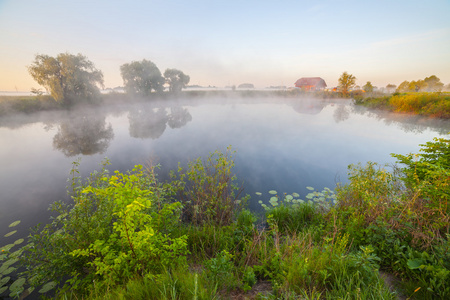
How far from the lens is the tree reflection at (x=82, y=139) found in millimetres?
14655

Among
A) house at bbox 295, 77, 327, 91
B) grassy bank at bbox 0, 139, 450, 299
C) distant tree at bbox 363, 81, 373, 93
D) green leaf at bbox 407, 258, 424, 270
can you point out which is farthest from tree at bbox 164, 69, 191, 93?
distant tree at bbox 363, 81, 373, 93

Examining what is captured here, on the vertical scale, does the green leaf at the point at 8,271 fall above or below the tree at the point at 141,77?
below

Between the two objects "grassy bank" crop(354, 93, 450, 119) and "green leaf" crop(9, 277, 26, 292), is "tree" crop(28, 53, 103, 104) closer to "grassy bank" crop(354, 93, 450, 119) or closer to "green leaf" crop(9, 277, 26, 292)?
"green leaf" crop(9, 277, 26, 292)

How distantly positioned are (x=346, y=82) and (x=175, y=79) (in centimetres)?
5829

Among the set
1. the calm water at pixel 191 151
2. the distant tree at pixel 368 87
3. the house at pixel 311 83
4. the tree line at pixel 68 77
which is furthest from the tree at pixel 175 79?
the distant tree at pixel 368 87

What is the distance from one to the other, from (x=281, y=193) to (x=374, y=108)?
40.5 m

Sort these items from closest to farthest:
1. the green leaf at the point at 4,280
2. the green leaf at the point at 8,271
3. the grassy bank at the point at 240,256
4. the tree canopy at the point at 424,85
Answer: the grassy bank at the point at 240,256
the green leaf at the point at 4,280
the green leaf at the point at 8,271
the tree canopy at the point at 424,85

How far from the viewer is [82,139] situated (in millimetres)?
17562

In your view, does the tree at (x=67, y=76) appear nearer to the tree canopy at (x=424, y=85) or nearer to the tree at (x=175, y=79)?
the tree at (x=175, y=79)

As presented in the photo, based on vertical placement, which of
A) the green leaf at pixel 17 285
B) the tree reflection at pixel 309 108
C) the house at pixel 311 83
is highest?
the house at pixel 311 83

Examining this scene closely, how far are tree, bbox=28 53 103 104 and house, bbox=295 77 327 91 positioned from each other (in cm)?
8098

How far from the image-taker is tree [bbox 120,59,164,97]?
1871 inches

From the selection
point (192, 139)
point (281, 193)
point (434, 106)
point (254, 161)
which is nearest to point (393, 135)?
point (434, 106)

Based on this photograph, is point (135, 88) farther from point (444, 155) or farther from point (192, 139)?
point (444, 155)
